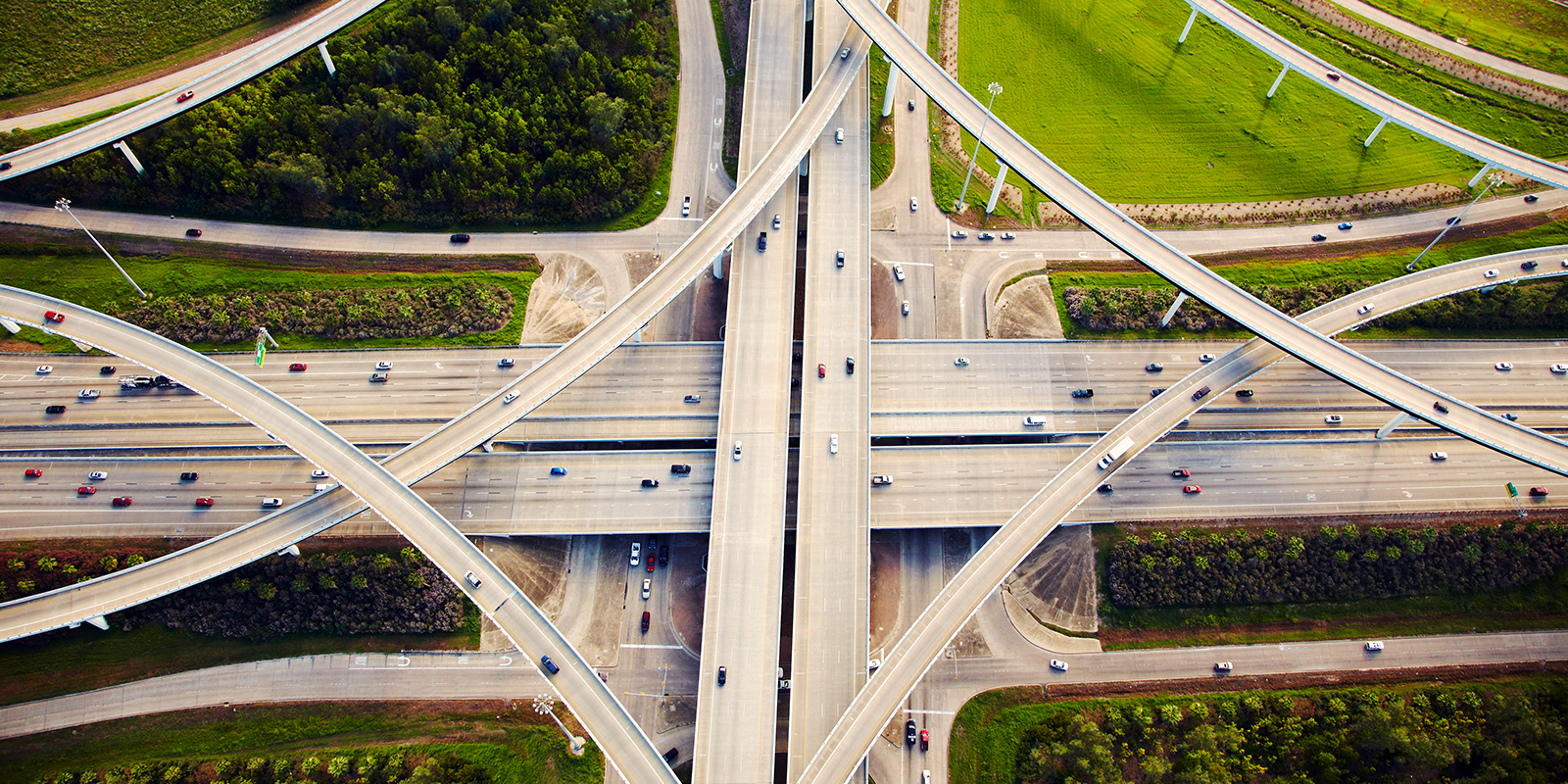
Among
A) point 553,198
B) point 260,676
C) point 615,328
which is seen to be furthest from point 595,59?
point 260,676

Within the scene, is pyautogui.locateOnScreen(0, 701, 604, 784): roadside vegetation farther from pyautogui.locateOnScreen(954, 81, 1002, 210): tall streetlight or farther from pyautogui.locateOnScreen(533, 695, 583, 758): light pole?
pyautogui.locateOnScreen(954, 81, 1002, 210): tall streetlight

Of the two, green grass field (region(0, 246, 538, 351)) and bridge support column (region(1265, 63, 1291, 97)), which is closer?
green grass field (region(0, 246, 538, 351))

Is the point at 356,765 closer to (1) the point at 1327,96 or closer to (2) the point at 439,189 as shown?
(2) the point at 439,189

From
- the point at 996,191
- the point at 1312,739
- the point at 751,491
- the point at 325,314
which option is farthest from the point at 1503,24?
the point at 325,314


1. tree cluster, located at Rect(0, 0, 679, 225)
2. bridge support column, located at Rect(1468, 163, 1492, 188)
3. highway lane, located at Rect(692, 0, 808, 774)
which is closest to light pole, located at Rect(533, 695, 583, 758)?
highway lane, located at Rect(692, 0, 808, 774)

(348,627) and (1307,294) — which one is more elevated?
(1307,294)

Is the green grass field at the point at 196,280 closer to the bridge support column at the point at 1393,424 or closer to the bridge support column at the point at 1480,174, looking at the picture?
the bridge support column at the point at 1393,424

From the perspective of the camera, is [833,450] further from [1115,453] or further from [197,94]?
[197,94]
